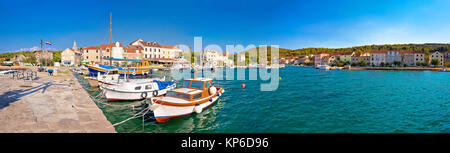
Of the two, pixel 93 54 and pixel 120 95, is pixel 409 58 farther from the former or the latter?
pixel 93 54

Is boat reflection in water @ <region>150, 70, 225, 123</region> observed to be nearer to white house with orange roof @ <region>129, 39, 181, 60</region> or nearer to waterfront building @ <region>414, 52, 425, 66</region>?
white house with orange roof @ <region>129, 39, 181, 60</region>

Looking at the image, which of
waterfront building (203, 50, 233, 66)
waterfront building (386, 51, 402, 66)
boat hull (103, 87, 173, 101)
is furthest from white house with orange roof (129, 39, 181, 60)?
waterfront building (386, 51, 402, 66)

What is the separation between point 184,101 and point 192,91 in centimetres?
133

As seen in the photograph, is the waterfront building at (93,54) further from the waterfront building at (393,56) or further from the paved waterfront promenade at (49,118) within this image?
the waterfront building at (393,56)

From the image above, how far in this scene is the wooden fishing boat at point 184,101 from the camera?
10653 mm

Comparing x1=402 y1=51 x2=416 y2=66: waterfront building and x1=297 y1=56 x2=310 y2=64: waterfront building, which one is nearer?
x1=402 y1=51 x2=416 y2=66: waterfront building

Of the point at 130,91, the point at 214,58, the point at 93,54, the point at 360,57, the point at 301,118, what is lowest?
the point at 301,118

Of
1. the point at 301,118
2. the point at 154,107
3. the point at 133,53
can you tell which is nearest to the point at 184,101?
the point at 154,107

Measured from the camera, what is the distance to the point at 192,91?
41.6 ft

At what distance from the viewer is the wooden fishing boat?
35.0 ft
